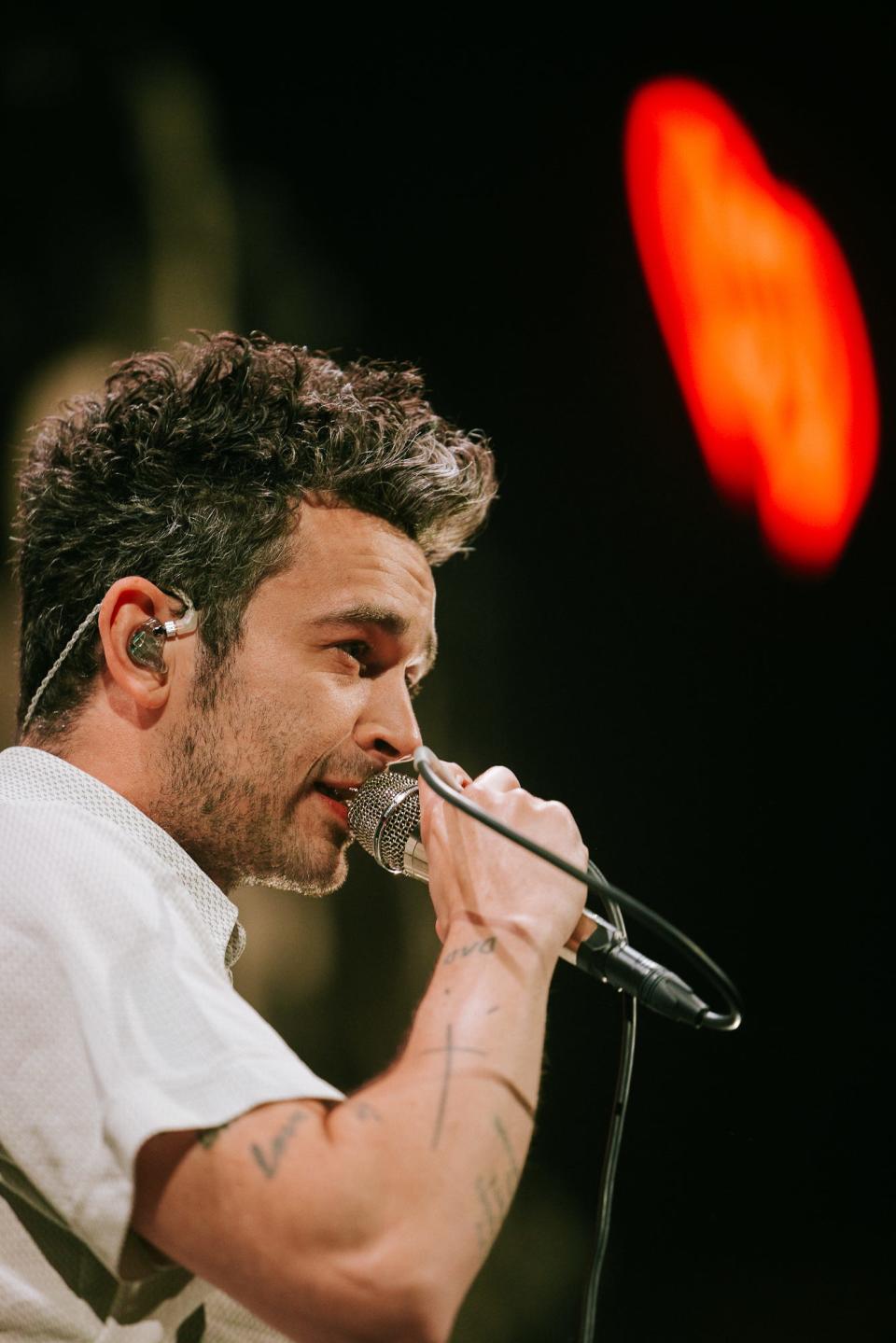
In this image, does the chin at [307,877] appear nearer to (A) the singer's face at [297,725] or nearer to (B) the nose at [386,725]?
(A) the singer's face at [297,725]

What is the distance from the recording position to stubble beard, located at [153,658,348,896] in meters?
1.34

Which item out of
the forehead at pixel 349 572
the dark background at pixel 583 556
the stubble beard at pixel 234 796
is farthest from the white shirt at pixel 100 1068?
the dark background at pixel 583 556

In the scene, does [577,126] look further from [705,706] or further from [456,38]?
[705,706]

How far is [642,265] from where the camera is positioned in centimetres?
249

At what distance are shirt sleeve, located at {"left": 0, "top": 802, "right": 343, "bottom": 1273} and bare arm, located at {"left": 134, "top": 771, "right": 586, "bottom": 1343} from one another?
0.10ft

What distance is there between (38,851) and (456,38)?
6.83 ft

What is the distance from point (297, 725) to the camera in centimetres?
138

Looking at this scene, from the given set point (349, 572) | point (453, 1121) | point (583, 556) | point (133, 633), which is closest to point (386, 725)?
point (349, 572)

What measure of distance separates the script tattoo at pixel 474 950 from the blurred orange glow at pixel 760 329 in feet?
5.34

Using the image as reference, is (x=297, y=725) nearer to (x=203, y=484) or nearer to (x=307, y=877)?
(x=307, y=877)

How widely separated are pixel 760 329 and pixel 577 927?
174 cm

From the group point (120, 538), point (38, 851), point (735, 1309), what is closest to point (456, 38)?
point (120, 538)

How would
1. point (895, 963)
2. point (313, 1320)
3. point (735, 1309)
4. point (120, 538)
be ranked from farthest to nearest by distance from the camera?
point (895, 963), point (735, 1309), point (120, 538), point (313, 1320)

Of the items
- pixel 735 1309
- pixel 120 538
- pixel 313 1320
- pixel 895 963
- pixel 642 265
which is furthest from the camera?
pixel 642 265
